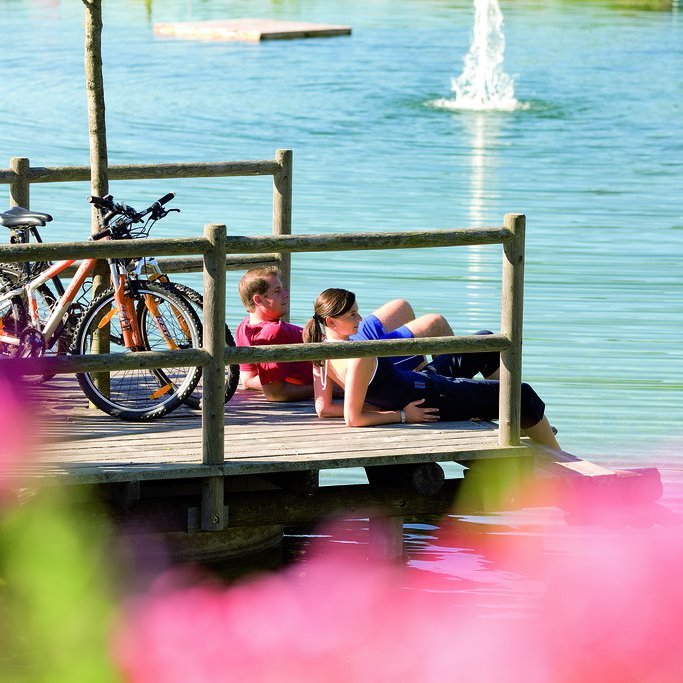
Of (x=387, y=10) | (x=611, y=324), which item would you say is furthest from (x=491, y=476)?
(x=387, y=10)

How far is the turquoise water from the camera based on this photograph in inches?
463

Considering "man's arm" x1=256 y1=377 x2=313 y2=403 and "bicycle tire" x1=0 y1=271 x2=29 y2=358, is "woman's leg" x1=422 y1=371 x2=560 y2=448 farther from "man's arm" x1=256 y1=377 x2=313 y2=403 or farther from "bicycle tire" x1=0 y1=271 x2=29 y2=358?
"bicycle tire" x1=0 y1=271 x2=29 y2=358

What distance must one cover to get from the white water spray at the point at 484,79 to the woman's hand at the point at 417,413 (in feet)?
57.9

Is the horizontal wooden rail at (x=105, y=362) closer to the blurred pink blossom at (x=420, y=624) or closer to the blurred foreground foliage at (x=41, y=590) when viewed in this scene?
the blurred foreground foliage at (x=41, y=590)

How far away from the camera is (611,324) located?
40.1 feet

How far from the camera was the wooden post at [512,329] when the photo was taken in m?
6.39

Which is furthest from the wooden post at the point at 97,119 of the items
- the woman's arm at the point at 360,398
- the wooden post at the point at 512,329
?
the wooden post at the point at 512,329

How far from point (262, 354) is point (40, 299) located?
1571mm

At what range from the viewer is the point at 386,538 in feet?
23.5

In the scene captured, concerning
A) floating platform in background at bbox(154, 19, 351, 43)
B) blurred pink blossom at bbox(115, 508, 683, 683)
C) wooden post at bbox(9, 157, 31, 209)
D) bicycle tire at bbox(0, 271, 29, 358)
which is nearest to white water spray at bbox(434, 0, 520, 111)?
floating platform in background at bbox(154, 19, 351, 43)

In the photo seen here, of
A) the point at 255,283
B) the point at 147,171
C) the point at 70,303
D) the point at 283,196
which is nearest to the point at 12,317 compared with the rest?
the point at 70,303

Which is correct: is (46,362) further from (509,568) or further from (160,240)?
(509,568)

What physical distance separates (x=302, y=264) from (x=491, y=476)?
26.0ft

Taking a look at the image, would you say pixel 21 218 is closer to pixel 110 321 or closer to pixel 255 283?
pixel 110 321
